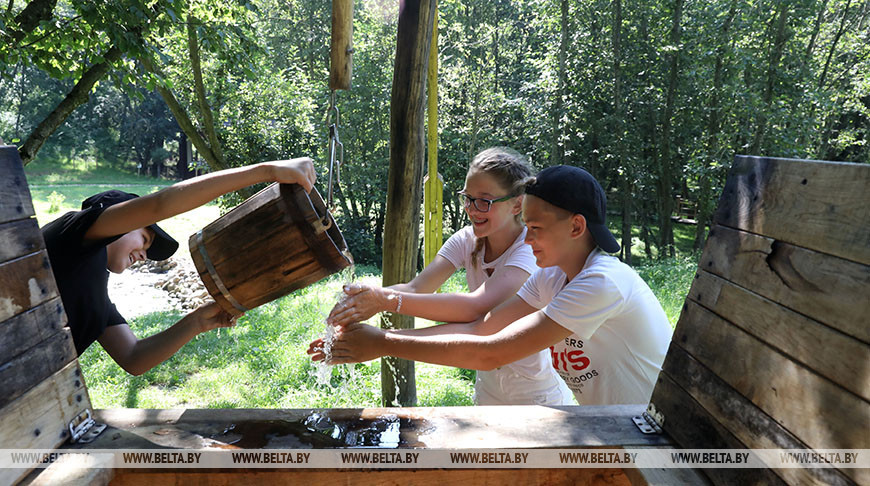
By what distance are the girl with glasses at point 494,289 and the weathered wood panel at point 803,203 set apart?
120 centimetres

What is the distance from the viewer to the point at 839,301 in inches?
42.2

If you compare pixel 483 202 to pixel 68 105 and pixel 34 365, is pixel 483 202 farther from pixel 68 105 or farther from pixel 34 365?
pixel 68 105

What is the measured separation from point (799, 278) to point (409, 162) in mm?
2423

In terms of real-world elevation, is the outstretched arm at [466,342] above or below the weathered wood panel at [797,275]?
below

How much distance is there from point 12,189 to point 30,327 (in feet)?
1.26

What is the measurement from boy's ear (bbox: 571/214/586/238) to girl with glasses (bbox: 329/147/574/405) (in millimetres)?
489

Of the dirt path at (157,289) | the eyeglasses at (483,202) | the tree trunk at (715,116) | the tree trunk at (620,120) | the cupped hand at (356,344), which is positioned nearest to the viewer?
the cupped hand at (356,344)

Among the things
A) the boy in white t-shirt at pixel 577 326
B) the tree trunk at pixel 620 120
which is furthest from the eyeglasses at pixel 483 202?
the tree trunk at pixel 620 120

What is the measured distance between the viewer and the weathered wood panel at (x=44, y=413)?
1341 millimetres

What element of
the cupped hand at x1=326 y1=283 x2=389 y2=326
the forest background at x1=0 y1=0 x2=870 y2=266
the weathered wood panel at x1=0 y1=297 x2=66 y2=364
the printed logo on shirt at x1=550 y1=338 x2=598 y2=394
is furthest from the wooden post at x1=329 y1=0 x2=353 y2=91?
the forest background at x1=0 y1=0 x2=870 y2=266

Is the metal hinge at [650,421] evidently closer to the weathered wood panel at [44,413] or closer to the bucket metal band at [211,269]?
the bucket metal band at [211,269]

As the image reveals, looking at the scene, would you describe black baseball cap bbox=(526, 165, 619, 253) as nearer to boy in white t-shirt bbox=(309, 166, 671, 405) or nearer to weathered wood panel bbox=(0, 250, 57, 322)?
boy in white t-shirt bbox=(309, 166, 671, 405)

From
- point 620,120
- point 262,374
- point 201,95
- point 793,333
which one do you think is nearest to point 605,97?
point 620,120

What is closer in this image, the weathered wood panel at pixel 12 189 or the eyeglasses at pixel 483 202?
the weathered wood panel at pixel 12 189
